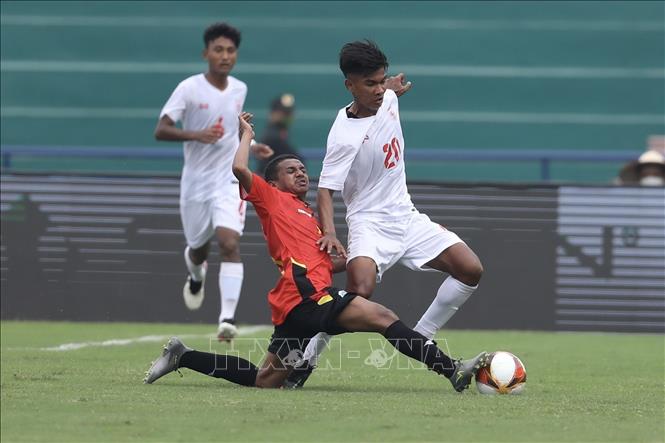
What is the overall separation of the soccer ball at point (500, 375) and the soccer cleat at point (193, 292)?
222 inches

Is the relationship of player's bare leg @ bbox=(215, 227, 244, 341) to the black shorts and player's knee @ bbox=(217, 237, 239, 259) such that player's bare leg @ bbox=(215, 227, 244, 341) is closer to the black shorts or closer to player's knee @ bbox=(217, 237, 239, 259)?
player's knee @ bbox=(217, 237, 239, 259)

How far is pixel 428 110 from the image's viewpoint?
79.6 feet

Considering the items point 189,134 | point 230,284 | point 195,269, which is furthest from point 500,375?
point 195,269

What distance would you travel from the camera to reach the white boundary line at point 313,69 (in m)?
24.3

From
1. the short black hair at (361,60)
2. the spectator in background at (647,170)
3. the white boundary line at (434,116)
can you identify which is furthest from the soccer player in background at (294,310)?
the white boundary line at (434,116)

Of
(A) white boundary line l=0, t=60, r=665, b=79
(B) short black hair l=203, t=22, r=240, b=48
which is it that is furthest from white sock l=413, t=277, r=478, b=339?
(A) white boundary line l=0, t=60, r=665, b=79

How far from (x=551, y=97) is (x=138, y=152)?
32.5 ft

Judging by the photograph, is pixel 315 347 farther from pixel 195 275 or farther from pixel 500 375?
pixel 195 275

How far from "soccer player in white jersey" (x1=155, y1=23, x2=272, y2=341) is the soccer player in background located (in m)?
3.55

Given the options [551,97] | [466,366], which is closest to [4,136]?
[551,97]

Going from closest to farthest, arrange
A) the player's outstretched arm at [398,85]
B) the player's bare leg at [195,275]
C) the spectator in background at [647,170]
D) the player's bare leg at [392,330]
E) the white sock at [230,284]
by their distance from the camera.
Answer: the player's bare leg at [392,330] < the player's outstretched arm at [398,85] < the white sock at [230,284] < the player's bare leg at [195,275] < the spectator in background at [647,170]

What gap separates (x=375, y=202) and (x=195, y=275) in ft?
15.3

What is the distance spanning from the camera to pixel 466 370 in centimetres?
800

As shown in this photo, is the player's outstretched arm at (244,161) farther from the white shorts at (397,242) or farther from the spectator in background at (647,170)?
the spectator in background at (647,170)
